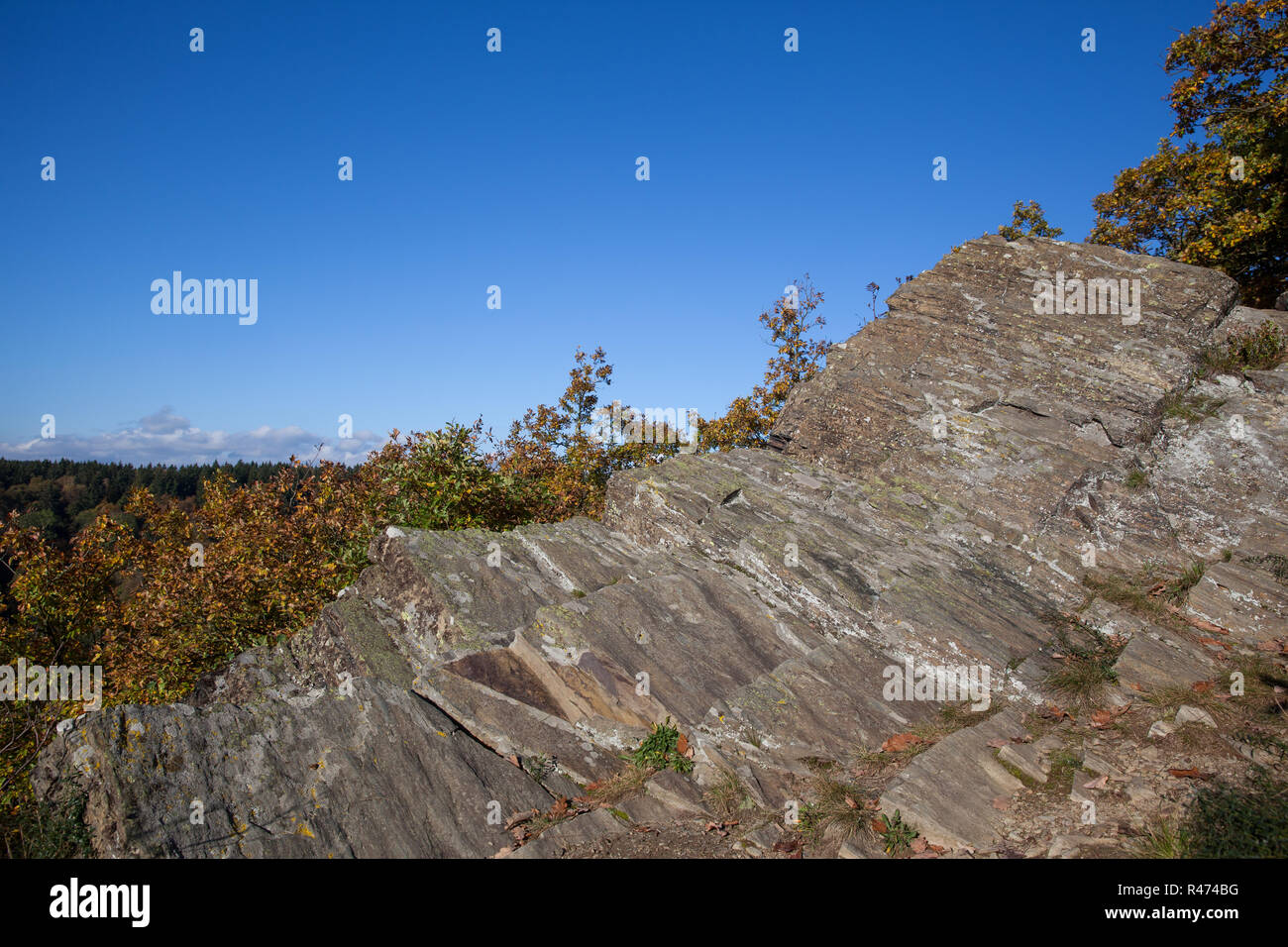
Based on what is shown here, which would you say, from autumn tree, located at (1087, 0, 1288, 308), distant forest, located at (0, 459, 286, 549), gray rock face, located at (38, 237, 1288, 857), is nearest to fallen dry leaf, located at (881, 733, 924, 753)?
gray rock face, located at (38, 237, 1288, 857)

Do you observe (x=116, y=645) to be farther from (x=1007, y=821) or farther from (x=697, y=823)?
(x=1007, y=821)

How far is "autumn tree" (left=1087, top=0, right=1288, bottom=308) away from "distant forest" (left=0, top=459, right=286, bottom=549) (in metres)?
79.3

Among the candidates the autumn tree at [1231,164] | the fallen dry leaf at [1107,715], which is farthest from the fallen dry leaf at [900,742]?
the autumn tree at [1231,164]

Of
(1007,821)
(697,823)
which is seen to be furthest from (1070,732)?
(697,823)

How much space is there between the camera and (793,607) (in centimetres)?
952

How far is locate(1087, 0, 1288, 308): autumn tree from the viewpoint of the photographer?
656 inches

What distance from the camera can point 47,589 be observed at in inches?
764

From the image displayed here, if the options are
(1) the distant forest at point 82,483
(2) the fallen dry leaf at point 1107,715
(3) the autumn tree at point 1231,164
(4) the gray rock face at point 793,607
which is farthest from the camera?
(1) the distant forest at point 82,483

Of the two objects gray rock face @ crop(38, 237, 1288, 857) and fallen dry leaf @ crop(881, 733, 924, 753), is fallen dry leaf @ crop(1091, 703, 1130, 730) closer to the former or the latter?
gray rock face @ crop(38, 237, 1288, 857)

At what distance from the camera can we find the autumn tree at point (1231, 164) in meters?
16.7

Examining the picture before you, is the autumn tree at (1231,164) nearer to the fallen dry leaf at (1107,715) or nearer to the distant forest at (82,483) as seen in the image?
the fallen dry leaf at (1107,715)

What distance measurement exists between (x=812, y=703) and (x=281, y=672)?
6.76 metres

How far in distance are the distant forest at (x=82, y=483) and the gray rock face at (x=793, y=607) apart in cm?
7496
